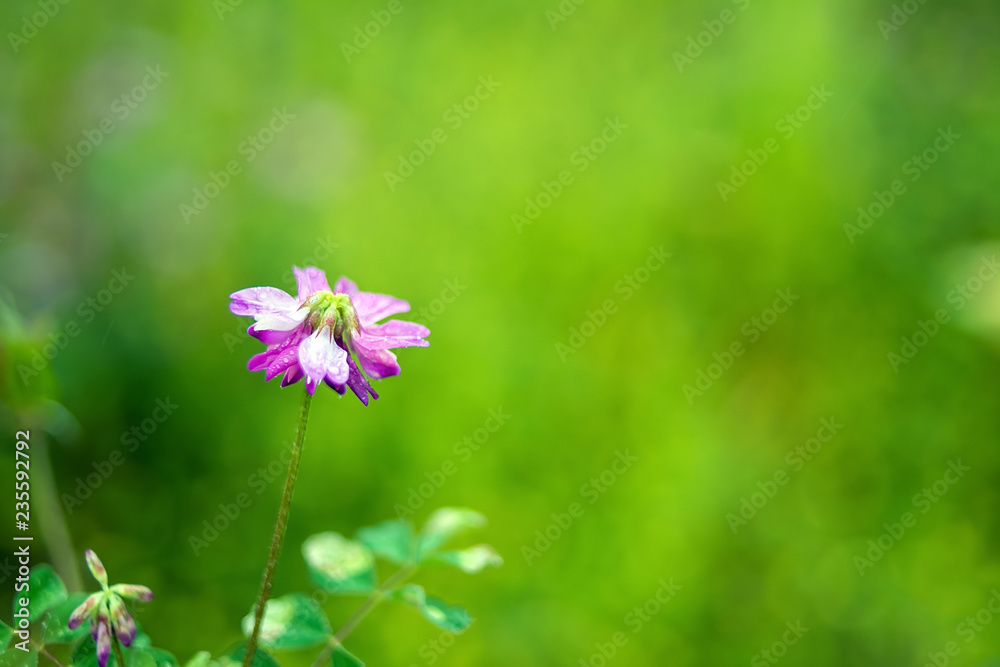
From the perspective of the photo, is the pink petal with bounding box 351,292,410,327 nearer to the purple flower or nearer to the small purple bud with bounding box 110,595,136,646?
the purple flower

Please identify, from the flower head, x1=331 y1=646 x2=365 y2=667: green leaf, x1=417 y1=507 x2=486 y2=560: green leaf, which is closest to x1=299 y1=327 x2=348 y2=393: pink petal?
the flower head

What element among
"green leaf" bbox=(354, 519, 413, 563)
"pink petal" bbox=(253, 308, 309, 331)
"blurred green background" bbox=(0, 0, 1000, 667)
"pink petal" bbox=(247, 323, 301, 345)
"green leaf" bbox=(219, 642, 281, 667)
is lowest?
"green leaf" bbox=(219, 642, 281, 667)

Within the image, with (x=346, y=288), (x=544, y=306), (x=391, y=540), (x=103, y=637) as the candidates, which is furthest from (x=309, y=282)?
(x=544, y=306)

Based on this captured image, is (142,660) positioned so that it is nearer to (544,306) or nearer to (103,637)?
(103,637)

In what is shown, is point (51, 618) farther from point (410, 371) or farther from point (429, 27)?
point (429, 27)

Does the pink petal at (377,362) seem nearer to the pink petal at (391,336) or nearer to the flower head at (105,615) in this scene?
the pink petal at (391,336)

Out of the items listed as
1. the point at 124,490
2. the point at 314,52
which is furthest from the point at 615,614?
the point at 314,52
